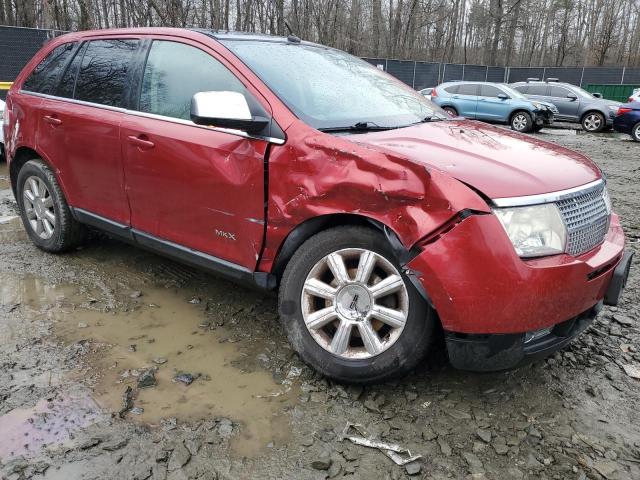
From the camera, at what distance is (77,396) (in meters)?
2.57

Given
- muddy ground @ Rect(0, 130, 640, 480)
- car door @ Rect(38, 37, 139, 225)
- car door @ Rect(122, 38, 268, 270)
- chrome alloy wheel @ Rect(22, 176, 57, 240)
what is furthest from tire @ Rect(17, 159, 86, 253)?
car door @ Rect(122, 38, 268, 270)

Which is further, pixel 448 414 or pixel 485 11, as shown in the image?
pixel 485 11

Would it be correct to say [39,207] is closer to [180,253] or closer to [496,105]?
[180,253]

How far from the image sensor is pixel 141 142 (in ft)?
10.6

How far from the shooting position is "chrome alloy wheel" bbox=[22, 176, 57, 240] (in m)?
4.26

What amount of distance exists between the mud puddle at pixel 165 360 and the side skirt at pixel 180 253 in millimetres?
399

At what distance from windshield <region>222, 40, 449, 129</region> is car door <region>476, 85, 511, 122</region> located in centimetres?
1460

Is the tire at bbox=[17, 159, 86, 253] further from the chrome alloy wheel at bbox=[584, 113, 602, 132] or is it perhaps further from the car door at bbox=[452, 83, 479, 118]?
the chrome alloy wheel at bbox=[584, 113, 602, 132]

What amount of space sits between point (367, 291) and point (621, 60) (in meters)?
49.4

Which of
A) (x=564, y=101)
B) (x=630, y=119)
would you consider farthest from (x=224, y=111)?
(x=564, y=101)

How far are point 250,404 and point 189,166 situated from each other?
1.36 meters

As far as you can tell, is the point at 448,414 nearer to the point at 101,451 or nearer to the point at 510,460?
the point at 510,460

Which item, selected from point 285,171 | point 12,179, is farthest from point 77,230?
point 285,171

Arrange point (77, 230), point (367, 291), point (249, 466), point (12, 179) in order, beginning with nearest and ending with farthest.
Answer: point (249, 466) → point (367, 291) → point (77, 230) → point (12, 179)
